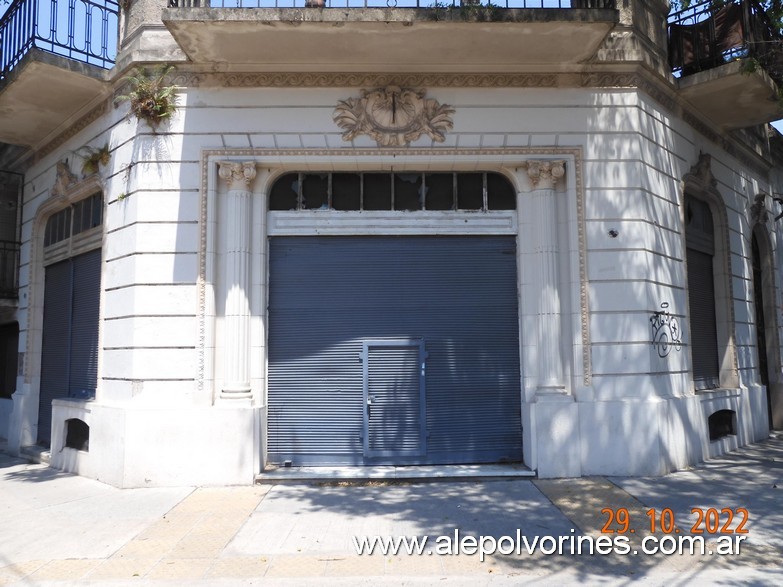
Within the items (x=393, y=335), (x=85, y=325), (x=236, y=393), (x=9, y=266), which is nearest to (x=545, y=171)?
(x=393, y=335)

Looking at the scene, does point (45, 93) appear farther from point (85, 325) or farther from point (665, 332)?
point (665, 332)

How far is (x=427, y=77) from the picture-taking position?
360 inches

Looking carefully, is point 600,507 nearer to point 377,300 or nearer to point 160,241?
point 377,300

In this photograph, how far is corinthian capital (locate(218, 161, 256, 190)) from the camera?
890cm

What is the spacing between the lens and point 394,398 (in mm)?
8961

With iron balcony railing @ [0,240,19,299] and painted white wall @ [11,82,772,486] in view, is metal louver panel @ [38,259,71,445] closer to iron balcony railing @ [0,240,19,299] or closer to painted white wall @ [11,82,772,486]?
iron balcony railing @ [0,240,19,299]

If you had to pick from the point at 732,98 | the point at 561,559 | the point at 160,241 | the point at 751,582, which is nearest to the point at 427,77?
the point at 160,241

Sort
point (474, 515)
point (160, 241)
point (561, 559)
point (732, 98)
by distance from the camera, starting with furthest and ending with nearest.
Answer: point (732, 98)
point (160, 241)
point (474, 515)
point (561, 559)

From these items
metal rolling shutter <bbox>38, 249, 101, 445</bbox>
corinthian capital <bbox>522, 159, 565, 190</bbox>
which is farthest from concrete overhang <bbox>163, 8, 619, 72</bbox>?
metal rolling shutter <bbox>38, 249, 101, 445</bbox>

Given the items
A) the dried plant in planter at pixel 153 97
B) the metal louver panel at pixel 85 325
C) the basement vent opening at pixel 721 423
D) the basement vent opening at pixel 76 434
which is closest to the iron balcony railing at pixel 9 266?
the metal louver panel at pixel 85 325

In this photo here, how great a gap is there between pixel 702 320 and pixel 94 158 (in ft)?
37.2

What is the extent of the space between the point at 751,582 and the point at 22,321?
41.7ft
